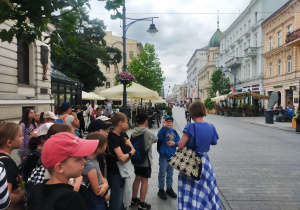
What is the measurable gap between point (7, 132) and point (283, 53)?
109ft

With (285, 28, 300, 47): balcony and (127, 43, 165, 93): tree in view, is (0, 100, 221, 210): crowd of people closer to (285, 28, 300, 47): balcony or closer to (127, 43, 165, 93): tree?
(285, 28, 300, 47): balcony

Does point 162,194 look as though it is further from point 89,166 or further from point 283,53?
point 283,53

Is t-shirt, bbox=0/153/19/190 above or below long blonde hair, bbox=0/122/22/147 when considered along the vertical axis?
below

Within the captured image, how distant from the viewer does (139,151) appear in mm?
3609

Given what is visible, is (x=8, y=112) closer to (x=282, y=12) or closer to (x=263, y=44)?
(x=282, y=12)

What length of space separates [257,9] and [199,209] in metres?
41.3

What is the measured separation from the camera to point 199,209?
Answer: 10.1 feet

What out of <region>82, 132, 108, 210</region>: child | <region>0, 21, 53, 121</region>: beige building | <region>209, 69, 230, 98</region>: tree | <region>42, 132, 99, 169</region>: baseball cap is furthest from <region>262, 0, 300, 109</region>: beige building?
<region>42, 132, 99, 169</region>: baseball cap

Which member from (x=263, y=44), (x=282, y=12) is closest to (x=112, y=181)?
(x=282, y=12)

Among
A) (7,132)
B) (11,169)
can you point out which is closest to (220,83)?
(7,132)

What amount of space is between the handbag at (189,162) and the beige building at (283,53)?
2426 cm

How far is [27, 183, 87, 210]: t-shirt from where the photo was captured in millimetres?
1459

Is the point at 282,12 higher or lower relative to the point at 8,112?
higher

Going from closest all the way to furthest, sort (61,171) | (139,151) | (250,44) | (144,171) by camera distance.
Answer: (61,171)
(139,151)
(144,171)
(250,44)
